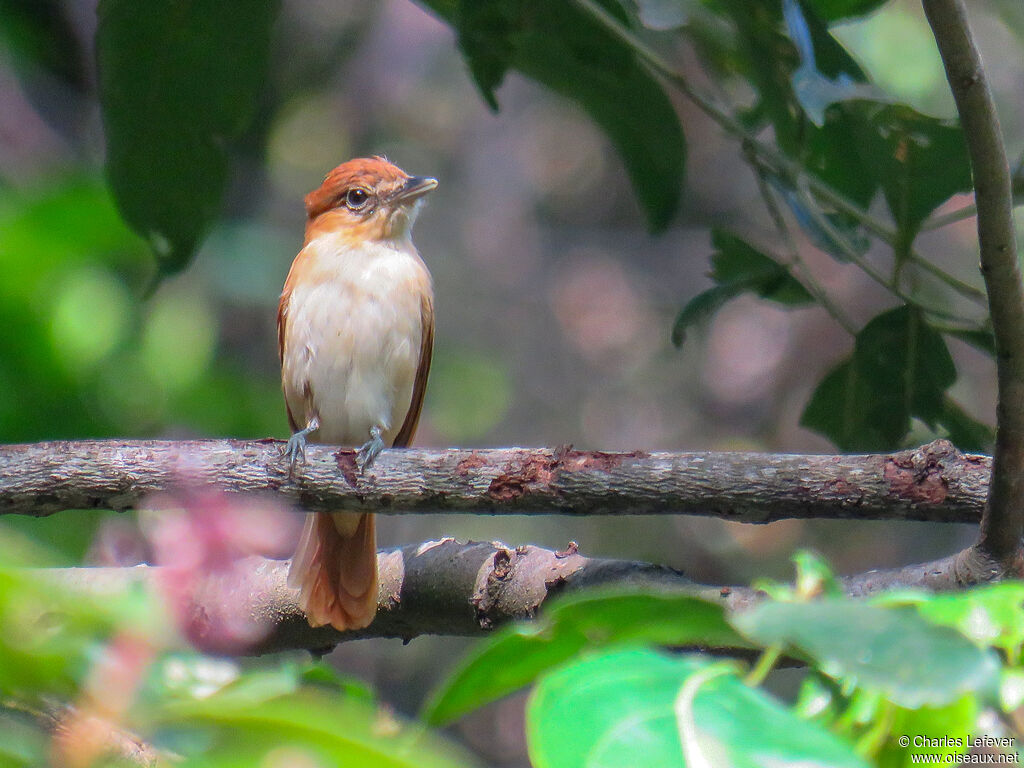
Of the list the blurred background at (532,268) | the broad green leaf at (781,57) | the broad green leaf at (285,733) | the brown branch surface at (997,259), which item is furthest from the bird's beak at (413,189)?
the broad green leaf at (285,733)

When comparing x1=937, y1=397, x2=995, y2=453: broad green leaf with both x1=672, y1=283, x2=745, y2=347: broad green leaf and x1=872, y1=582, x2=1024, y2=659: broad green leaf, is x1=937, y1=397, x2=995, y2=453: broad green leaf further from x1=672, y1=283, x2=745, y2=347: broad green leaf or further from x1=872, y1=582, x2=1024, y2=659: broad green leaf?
x1=872, y1=582, x2=1024, y2=659: broad green leaf

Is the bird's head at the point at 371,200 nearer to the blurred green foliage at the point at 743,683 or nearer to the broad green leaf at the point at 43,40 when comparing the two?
the broad green leaf at the point at 43,40

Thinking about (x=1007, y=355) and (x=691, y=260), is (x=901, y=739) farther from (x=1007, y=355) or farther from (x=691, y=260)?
(x=691, y=260)

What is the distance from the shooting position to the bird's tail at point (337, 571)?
321 cm

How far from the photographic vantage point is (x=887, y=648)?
76 cm

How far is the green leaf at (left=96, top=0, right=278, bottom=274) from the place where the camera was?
2.57 meters

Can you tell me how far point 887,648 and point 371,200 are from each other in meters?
4.24

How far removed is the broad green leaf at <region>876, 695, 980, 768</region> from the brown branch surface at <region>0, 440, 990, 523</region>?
1.19 metres

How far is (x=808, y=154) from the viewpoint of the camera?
2754 mm

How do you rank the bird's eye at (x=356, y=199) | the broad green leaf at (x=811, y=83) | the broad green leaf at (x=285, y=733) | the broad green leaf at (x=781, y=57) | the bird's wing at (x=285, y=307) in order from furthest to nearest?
the bird's eye at (x=356, y=199) → the bird's wing at (x=285, y=307) → the broad green leaf at (x=781, y=57) → the broad green leaf at (x=811, y=83) → the broad green leaf at (x=285, y=733)

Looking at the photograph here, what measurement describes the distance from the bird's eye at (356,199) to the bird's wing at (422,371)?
1.85 ft

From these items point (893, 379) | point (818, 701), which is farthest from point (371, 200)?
point (818, 701)

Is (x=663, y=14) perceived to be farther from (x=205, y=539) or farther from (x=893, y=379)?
(x=205, y=539)

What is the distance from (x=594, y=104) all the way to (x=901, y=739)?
214cm
